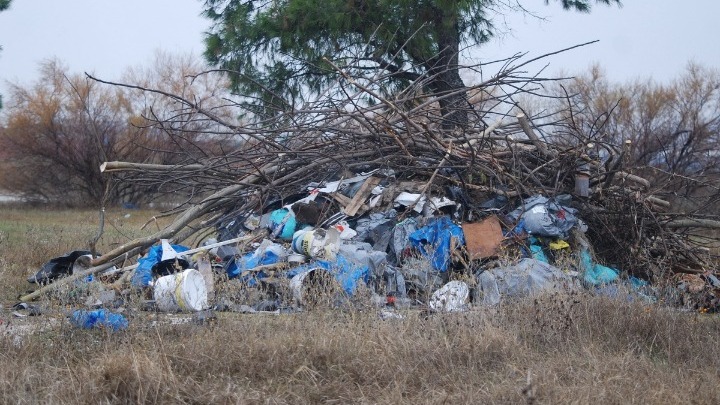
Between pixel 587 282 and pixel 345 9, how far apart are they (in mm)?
6079

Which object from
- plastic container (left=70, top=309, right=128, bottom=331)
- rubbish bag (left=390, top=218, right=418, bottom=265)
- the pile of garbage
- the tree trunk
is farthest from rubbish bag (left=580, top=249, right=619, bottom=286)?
plastic container (left=70, top=309, right=128, bottom=331)

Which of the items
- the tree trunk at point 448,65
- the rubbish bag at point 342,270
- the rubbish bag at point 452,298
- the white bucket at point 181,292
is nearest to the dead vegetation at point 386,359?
the rubbish bag at point 452,298

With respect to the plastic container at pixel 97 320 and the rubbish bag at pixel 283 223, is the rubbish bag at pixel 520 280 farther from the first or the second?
the plastic container at pixel 97 320

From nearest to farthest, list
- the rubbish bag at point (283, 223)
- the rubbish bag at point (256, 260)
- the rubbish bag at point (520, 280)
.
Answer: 1. the rubbish bag at point (520, 280)
2. the rubbish bag at point (256, 260)
3. the rubbish bag at point (283, 223)

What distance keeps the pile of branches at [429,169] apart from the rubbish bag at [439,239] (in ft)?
1.46

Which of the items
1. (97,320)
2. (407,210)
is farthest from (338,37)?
(97,320)

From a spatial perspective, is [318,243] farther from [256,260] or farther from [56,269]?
[56,269]

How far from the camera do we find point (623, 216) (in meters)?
8.59

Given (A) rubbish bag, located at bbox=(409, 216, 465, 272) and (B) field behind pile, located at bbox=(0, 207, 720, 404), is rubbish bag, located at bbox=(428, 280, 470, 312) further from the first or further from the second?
(A) rubbish bag, located at bbox=(409, 216, 465, 272)

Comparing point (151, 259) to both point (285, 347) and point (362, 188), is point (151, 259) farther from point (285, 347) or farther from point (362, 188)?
point (285, 347)

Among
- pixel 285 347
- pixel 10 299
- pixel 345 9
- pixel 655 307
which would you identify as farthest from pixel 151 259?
pixel 345 9

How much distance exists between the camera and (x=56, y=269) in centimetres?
816

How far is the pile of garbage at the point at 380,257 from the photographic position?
654 centimetres

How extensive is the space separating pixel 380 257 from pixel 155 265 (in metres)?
2.26
